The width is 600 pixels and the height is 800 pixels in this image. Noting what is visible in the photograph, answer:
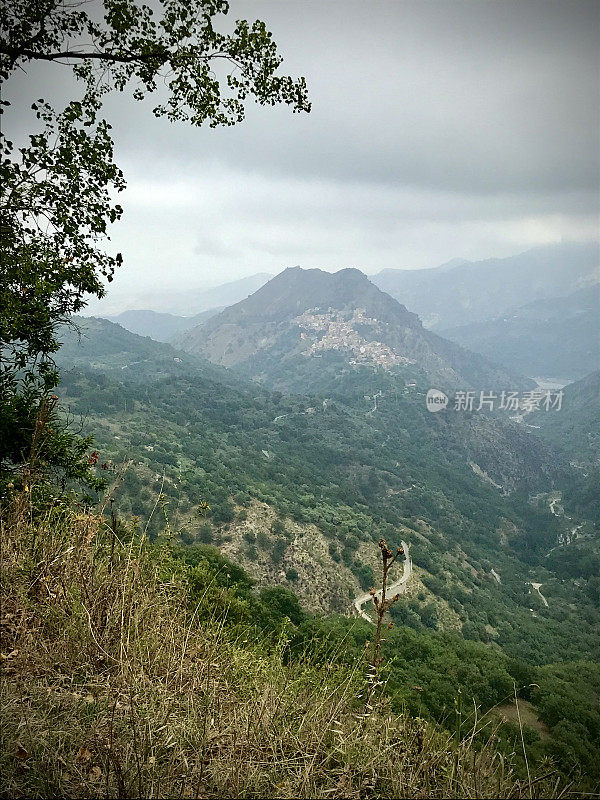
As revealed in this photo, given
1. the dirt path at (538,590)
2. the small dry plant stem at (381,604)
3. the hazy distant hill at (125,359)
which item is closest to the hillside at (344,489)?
the dirt path at (538,590)

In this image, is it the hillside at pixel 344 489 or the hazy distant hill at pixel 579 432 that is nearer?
the hillside at pixel 344 489

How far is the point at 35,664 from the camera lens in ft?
8.50

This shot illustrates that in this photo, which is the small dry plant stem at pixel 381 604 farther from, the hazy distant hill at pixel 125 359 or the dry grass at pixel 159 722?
the hazy distant hill at pixel 125 359

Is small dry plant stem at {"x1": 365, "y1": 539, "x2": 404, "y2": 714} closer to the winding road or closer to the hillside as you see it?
the hillside

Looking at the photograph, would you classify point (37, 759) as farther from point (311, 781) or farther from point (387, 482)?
point (387, 482)

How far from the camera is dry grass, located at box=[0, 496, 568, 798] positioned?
2068 mm

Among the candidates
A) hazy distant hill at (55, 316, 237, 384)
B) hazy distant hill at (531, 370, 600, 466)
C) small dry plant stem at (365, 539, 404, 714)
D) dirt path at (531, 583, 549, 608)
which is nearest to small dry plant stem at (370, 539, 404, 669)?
small dry plant stem at (365, 539, 404, 714)

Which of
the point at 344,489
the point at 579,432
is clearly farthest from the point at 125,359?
the point at 579,432

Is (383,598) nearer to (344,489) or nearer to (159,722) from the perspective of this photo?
(159,722)

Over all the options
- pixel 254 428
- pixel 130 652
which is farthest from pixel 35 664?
pixel 254 428

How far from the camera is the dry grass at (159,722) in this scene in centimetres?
207

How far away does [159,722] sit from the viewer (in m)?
2.26

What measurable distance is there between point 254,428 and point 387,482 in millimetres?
36170

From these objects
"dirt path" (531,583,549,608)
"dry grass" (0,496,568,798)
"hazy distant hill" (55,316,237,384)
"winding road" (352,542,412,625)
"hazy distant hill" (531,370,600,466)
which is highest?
"hazy distant hill" (55,316,237,384)
